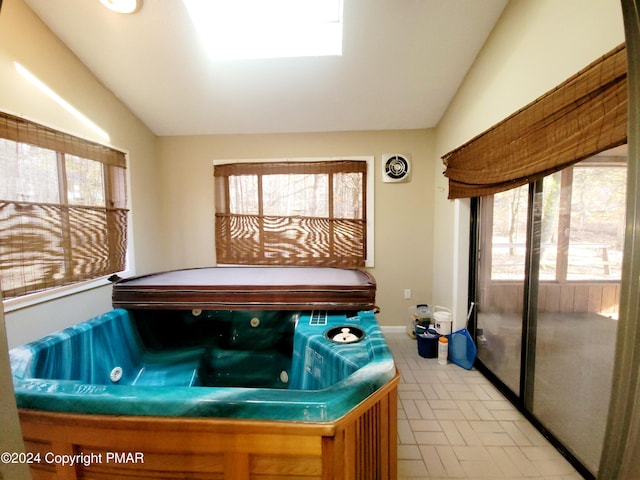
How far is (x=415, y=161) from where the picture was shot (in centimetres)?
279

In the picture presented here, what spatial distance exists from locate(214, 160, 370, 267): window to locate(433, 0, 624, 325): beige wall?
85cm

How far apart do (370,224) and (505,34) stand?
1.77 metres

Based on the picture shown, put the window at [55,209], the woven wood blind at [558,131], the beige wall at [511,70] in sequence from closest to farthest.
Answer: the woven wood blind at [558,131], the beige wall at [511,70], the window at [55,209]

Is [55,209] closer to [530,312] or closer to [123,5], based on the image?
[123,5]

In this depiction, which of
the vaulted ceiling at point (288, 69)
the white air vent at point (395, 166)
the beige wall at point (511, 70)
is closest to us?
the beige wall at point (511, 70)

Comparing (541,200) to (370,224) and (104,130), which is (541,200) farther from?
(104,130)

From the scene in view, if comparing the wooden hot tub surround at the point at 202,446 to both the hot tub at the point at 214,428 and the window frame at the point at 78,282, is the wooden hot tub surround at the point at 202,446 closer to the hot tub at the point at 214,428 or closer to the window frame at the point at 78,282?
the hot tub at the point at 214,428

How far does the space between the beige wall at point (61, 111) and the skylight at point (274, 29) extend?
1.06m

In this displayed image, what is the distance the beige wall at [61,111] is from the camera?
1.56 meters

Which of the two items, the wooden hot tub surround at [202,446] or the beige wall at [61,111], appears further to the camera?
the beige wall at [61,111]

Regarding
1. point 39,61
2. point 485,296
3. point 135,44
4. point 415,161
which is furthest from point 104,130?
point 485,296

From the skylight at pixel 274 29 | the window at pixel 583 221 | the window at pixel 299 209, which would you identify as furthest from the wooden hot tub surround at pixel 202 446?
the skylight at pixel 274 29

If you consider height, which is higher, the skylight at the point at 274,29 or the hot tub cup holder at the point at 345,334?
the skylight at the point at 274,29

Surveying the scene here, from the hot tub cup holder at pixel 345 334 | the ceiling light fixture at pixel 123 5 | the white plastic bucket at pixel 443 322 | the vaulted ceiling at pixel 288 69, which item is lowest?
the white plastic bucket at pixel 443 322
